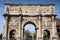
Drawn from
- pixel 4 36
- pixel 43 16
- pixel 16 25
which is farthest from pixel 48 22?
pixel 4 36

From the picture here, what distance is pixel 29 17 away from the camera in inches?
1248

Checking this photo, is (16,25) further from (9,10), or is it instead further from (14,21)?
(9,10)

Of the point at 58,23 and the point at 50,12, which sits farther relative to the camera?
the point at 58,23

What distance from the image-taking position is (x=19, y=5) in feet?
104

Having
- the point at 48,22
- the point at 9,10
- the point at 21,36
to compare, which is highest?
the point at 9,10

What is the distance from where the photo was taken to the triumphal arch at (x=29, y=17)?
1227 inches

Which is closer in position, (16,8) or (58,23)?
(16,8)

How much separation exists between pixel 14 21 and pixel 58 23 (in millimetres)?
14307

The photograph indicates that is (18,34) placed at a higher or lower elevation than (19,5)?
lower

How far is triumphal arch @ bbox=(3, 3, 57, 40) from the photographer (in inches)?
1227

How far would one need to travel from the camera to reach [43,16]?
31.5m

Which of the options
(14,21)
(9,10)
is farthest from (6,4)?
(14,21)

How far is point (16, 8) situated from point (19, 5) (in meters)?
0.70

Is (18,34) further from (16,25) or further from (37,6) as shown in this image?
(37,6)
